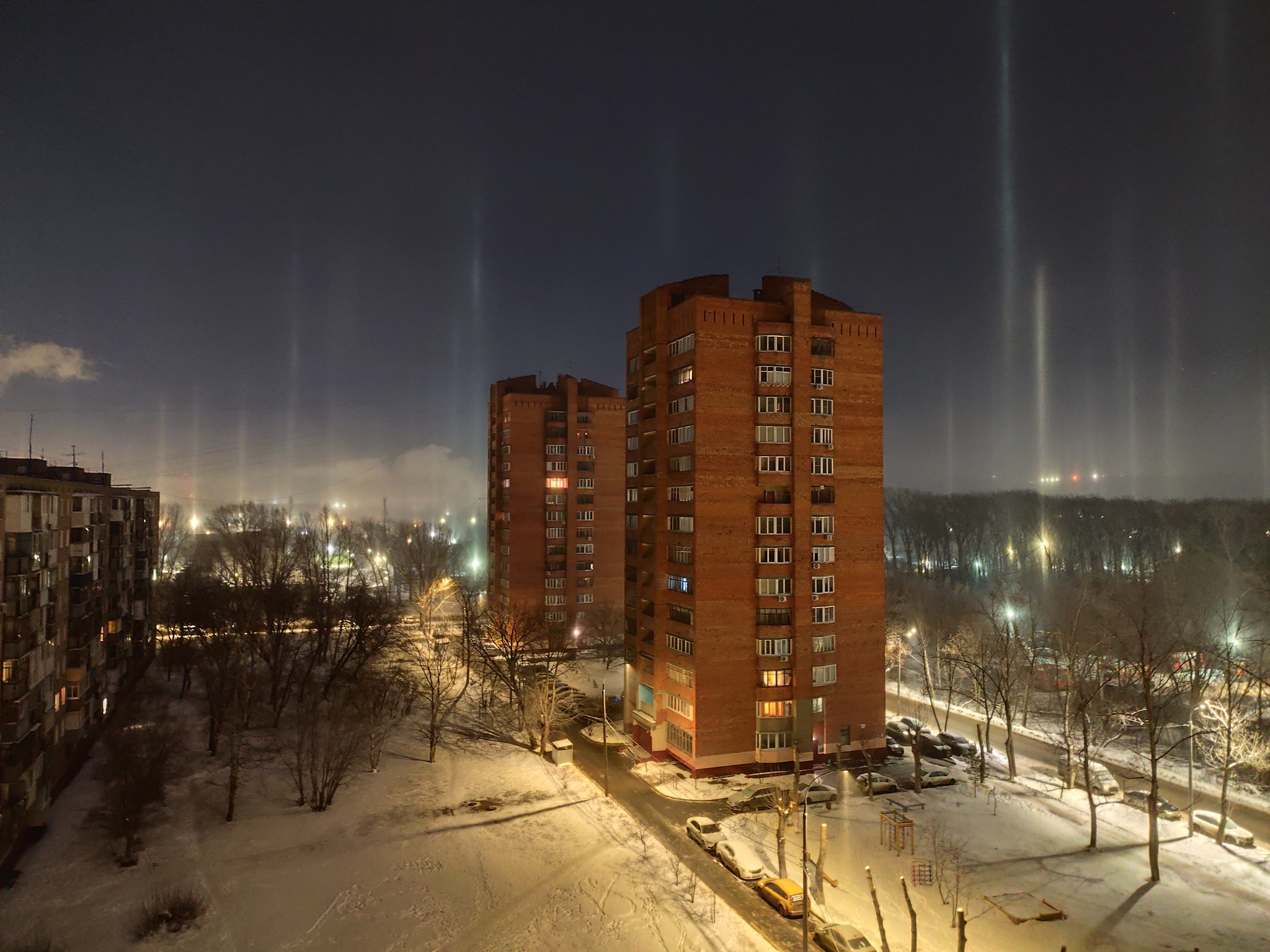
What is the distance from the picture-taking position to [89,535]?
124 feet

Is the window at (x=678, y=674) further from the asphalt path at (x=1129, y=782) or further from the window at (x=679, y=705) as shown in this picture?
the asphalt path at (x=1129, y=782)

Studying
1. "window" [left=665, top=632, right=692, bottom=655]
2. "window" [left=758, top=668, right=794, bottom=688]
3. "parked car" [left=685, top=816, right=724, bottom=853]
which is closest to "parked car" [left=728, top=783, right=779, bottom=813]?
"parked car" [left=685, top=816, right=724, bottom=853]

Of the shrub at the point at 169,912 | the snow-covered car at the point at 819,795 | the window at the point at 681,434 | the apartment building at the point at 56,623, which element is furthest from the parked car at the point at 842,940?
the apartment building at the point at 56,623

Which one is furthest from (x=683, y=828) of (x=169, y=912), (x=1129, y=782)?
(x=1129, y=782)

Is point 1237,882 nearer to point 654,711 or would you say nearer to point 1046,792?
point 1046,792

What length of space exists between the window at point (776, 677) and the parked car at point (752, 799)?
194 inches

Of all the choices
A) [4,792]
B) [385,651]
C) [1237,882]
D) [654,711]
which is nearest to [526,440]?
[385,651]

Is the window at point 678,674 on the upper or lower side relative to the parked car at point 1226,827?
upper

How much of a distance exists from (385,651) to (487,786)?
28026 mm

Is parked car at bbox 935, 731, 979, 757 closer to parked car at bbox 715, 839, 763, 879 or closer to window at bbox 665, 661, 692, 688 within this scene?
window at bbox 665, 661, 692, 688

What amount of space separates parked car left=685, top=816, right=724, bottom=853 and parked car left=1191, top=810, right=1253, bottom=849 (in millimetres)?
20819

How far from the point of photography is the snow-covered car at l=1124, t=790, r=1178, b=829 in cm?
3153

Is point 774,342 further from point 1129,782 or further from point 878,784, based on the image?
point 1129,782

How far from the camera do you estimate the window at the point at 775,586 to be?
117ft
